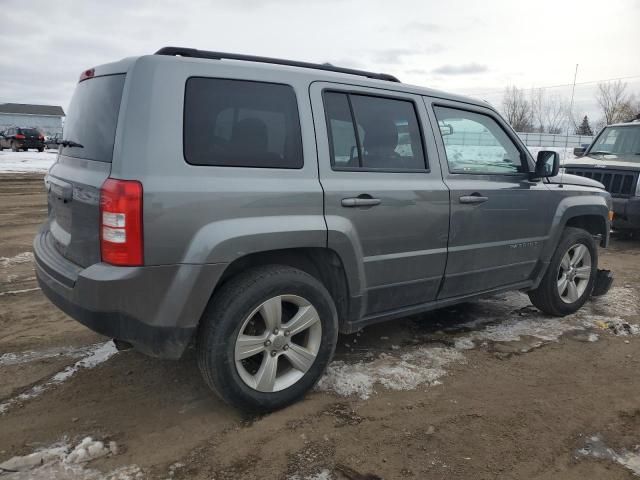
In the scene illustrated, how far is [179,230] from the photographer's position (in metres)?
2.63

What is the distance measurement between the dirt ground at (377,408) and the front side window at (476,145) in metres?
1.40

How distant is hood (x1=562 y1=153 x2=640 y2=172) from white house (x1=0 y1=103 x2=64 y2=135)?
7528cm

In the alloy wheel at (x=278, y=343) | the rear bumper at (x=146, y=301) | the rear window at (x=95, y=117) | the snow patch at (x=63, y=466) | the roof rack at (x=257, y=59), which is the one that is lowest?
the snow patch at (x=63, y=466)

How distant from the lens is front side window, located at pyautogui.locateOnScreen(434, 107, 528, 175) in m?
3.89

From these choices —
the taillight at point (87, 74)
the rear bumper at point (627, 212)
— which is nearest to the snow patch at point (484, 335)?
the taillight at point (87, 74)

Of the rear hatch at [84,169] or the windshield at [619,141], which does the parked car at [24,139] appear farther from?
the rear hatch at [84,169]

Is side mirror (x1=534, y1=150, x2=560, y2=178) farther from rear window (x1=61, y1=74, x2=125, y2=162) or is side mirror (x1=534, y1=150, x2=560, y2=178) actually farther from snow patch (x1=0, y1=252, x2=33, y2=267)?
snow patch (x1=0, y1=252, x2=33, y2=267)

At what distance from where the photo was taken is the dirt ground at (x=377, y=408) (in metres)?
2.67

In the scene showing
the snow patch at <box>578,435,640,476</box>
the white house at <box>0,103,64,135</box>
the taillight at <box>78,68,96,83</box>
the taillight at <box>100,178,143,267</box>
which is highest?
the white house at <box>0,103,64,135</box>

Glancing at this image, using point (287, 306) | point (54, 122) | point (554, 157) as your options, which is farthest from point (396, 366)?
point (54, 122)

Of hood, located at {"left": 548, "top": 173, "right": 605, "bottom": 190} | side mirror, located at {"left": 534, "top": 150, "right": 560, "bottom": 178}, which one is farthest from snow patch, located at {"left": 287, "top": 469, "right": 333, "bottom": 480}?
hood, located at {"left": 548, "top": 173, "right": 605, "bottom": 190}

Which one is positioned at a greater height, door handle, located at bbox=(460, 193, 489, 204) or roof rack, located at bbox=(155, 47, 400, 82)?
roof rack, located at bbox=(155, 47, 400, 82)

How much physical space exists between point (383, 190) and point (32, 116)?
8708 cm

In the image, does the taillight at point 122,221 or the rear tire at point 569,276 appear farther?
the rear tire at point 569,276
